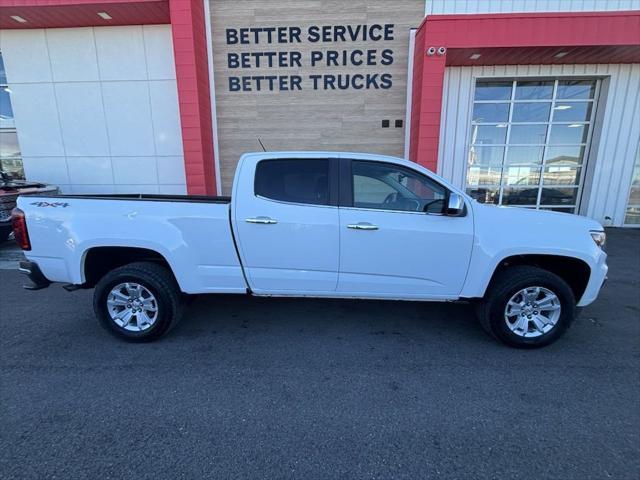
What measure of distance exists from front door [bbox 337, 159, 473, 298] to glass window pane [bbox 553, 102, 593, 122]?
819 centimetres

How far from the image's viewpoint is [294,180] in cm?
336

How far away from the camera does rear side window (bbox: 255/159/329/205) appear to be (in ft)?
10.8

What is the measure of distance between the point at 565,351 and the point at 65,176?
12.0m

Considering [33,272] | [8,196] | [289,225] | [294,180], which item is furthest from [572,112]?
[8,196]

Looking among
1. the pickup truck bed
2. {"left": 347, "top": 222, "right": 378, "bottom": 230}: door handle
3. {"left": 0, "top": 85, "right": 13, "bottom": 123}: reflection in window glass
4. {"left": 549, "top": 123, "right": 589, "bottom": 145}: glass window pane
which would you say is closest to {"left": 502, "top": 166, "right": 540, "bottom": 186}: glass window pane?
{"left": 549, "top": 123, "right": 589, "bottom": 145}: glass window pane

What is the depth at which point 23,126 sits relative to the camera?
9258 millimetres

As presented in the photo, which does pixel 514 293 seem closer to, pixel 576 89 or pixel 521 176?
pixel 521 176

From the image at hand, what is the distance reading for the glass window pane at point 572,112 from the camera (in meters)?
8.81

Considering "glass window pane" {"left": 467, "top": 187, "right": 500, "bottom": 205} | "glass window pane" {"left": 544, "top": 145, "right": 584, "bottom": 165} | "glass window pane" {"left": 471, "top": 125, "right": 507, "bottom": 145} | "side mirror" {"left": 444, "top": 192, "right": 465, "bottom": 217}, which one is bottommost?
"glass window pane" {"left": 467, "top": 187, "right": 500, "bottom": 205}

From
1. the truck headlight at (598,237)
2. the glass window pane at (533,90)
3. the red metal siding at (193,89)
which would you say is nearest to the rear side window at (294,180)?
the truck headlight at (598,237)

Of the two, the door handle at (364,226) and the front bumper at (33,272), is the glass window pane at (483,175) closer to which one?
the door handle at (364,226)

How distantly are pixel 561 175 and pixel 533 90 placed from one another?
2.47 metres

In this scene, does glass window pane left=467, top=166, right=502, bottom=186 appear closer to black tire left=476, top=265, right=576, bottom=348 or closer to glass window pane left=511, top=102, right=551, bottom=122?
glass window pane left=511, top=102, right=551, bottom=122

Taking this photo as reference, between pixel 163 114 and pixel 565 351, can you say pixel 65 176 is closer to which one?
pixel 163 114
